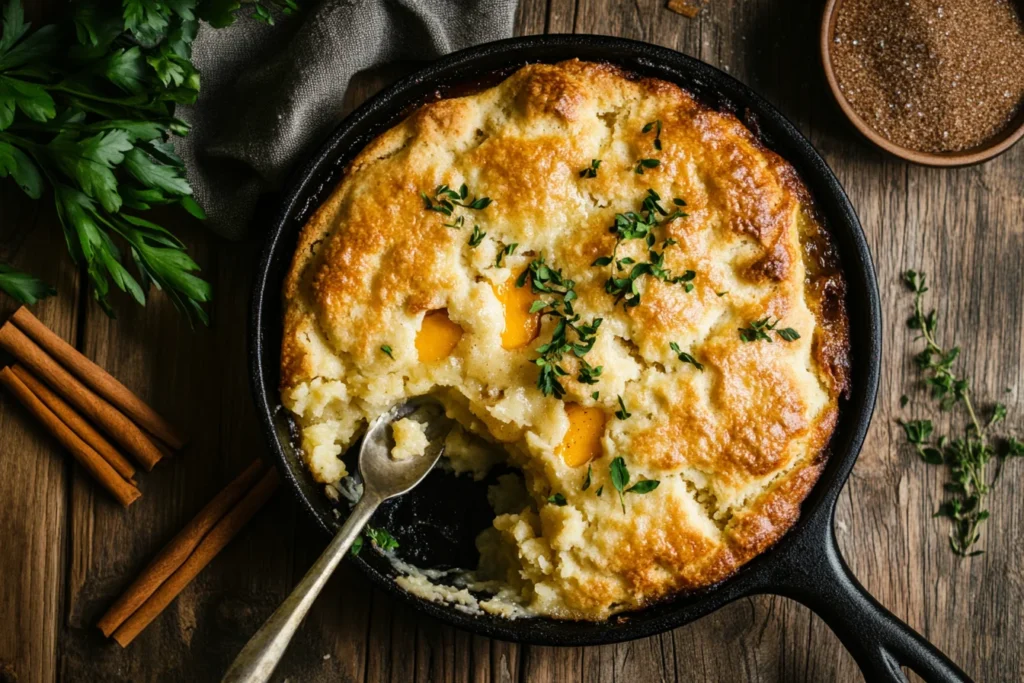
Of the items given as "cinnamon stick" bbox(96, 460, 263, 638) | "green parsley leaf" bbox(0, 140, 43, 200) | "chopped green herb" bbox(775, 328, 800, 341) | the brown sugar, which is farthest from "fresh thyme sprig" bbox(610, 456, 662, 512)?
"green parsley leaf" bbox(0, 140, 43, 200)

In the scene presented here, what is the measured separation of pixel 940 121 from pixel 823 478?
1.62m

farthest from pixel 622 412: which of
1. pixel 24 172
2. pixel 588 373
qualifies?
pixel 24 172

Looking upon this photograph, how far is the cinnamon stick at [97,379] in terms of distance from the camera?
3.66 metres

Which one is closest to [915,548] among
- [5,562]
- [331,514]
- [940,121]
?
[940,121]

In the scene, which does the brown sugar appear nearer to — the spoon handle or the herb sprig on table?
the herb sprig on table

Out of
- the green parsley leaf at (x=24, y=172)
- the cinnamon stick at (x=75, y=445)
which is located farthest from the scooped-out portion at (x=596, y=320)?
the green parsley leaf at (x=24, y=172)

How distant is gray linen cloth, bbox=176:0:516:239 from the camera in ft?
11.3

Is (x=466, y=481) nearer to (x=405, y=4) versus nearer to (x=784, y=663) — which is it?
(x=784, y=663)

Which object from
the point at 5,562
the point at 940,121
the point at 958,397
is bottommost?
the point at 5,562

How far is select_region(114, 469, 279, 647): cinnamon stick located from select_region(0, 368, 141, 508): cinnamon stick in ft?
1.27

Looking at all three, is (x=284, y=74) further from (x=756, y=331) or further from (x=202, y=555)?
(x=756, y=331)

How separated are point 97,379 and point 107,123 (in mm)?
1091

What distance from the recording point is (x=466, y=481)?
3.52 metres

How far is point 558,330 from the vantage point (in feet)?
9.93
